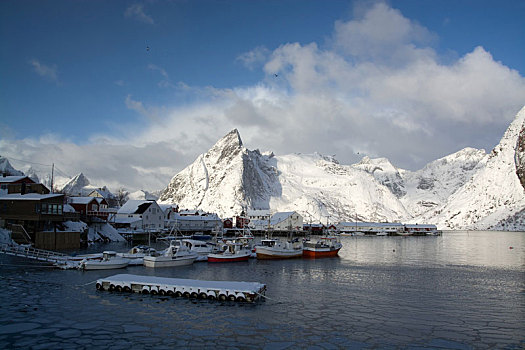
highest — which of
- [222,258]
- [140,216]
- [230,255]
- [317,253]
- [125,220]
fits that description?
[140,216]

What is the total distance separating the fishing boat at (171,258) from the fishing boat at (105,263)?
2.77 m

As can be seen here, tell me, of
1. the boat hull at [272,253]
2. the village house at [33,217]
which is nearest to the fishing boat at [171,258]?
the boat hull at [272,253]

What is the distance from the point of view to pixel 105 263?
147 feet

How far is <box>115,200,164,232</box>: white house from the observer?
106 m

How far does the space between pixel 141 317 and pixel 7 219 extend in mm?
49208

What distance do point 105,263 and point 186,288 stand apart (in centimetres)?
1782

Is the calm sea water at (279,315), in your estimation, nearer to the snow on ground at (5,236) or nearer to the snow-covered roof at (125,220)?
the snow on ground at (5,236)

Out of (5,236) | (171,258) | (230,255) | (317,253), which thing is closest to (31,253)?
(5,236)

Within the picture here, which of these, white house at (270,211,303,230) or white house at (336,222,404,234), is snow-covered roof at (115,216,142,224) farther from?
white house at (336,222,404,234)

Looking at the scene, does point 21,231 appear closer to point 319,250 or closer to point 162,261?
point 162,261

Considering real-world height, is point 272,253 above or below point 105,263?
below

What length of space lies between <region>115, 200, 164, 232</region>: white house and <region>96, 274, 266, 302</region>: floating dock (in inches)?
2919

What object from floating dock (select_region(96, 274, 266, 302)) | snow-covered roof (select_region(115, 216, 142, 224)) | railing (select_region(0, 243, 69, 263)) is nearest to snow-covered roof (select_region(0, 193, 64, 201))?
railing (select_region(0, 243, 69, 263))

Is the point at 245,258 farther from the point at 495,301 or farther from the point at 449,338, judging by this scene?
the point at 449,338
